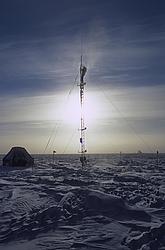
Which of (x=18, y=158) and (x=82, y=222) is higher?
(x=18, y=158)

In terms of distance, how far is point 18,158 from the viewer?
5866 cm

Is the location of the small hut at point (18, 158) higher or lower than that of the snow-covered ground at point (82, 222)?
higher

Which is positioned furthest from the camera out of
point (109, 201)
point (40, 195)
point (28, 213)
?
point (40, 195)

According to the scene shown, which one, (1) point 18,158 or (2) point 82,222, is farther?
(1) point 18,158

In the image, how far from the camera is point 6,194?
62.4 ft

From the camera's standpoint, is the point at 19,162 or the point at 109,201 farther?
the point at 19,162

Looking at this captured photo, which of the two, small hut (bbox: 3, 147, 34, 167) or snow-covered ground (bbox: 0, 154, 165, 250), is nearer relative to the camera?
snow-covered ground (bbox: 0, 154, 165, 250)

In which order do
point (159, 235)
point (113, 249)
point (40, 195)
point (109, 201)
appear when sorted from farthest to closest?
point (40, 195) < point (109, 201) < point (159, 235) < point (113, 249)

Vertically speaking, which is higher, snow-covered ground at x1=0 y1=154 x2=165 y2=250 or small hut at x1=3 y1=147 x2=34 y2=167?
small hut at x1=3 y1=147 x2=34 y2=167

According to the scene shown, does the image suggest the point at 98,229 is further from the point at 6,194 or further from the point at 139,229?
the point at 6,194

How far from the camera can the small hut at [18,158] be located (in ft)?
191

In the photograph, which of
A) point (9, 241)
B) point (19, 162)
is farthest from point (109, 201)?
point (19, 162)

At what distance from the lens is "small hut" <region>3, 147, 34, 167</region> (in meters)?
58.2

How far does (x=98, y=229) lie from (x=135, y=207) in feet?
11.8
